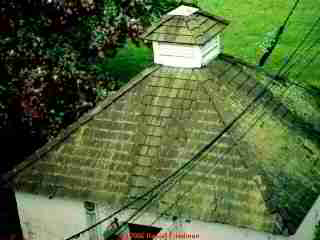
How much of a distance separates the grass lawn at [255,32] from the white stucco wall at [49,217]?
11.8 metres

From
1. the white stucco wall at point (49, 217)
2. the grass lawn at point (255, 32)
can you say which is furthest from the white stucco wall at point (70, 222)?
the grass lawn at point (255, 32)

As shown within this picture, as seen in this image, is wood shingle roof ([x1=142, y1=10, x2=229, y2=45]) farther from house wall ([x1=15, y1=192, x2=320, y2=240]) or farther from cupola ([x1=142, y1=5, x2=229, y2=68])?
house wall ([x1=15, y1=192, x2=320, y2=240])

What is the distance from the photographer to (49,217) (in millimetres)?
14281

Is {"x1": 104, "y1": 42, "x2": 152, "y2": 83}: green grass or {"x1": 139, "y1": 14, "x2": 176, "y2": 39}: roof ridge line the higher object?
{"x1": 139, "y1": 14, "x2": 176, "y2": 39}: roof ridge line

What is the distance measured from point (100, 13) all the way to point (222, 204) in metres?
6.27

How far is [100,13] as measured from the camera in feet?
54.2

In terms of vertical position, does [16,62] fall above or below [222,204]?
above

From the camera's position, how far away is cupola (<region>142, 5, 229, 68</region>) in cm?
1398

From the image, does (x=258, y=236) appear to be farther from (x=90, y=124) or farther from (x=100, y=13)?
(x=100, y=13)

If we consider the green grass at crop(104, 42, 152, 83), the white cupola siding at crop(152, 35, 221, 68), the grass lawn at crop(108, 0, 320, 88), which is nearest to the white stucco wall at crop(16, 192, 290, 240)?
the white cupola siding at crop(152, 35, 221, 68)

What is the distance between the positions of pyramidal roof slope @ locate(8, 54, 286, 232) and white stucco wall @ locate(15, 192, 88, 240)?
377 mm

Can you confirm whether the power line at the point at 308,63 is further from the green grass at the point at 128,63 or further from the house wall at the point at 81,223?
the house wall at the point at 81,223

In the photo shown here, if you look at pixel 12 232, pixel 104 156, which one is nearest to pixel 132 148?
pixel 104 156

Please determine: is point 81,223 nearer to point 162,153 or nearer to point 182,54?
point 162,153
